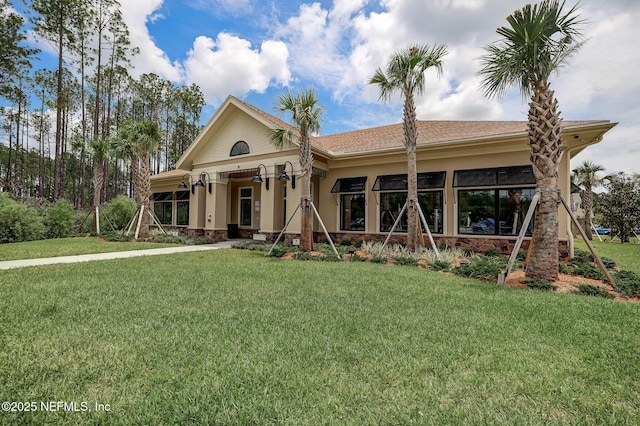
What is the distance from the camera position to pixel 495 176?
11453 millimetres

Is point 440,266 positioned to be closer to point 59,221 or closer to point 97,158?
point 59,221

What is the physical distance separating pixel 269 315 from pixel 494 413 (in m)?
3.10

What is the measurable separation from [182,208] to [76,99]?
19.4 metres

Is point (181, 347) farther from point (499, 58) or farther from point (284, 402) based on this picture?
point (499, 58)

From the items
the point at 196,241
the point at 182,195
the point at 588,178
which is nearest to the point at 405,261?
the point at 196,241

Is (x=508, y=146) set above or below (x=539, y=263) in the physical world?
above

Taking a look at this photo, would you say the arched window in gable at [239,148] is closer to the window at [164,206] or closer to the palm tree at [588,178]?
the window at [164,206]

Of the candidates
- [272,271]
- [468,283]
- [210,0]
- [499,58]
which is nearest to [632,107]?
[499,58]

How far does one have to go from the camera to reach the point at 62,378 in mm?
2738

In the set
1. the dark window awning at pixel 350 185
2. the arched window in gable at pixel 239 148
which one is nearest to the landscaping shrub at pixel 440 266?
the dark window awning at pixel 350 185

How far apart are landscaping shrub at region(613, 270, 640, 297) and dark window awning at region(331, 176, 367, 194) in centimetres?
929

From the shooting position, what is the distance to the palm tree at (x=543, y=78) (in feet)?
22.7

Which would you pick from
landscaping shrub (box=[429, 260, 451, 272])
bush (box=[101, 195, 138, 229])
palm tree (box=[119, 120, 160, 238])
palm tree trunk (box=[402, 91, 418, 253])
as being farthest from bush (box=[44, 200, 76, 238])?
landscaping shrub (box=[429, 260, 451, 272])

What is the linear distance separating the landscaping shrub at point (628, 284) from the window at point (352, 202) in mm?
9030
